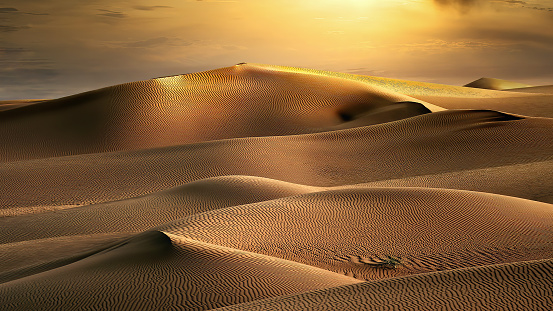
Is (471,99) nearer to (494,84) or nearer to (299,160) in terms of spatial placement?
(299,160)

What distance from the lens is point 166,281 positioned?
7.23m

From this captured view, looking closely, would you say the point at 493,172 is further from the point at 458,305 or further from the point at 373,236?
the point at 458,305

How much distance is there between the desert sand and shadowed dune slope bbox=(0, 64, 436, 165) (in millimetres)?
174

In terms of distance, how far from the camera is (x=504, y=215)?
11.2 meters

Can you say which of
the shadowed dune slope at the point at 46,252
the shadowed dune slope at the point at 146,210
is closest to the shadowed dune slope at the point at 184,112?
the shadowed dune slope at the point at 146,210

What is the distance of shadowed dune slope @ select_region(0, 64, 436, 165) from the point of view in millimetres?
31391

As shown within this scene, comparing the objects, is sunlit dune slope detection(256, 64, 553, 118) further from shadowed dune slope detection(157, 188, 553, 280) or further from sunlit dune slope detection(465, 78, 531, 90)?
sunlit dune slope detection(465, 78, 531, 90)

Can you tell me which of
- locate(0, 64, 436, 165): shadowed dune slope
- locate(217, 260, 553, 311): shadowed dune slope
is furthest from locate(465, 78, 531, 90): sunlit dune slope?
locate(217, 260, 553, 311): shadowed dune slope

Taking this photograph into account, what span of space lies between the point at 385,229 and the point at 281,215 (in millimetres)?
1878

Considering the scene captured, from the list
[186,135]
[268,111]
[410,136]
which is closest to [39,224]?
[410,136]

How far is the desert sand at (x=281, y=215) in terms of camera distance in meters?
6.71

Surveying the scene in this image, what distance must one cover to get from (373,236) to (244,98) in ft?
92.2

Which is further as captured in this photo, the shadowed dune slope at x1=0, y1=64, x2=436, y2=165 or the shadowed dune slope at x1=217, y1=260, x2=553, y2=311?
the shadowed dune slope at x1=0, y1=64, x2=436, y2=165

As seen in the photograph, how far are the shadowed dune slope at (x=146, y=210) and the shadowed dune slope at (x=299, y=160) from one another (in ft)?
10.5
